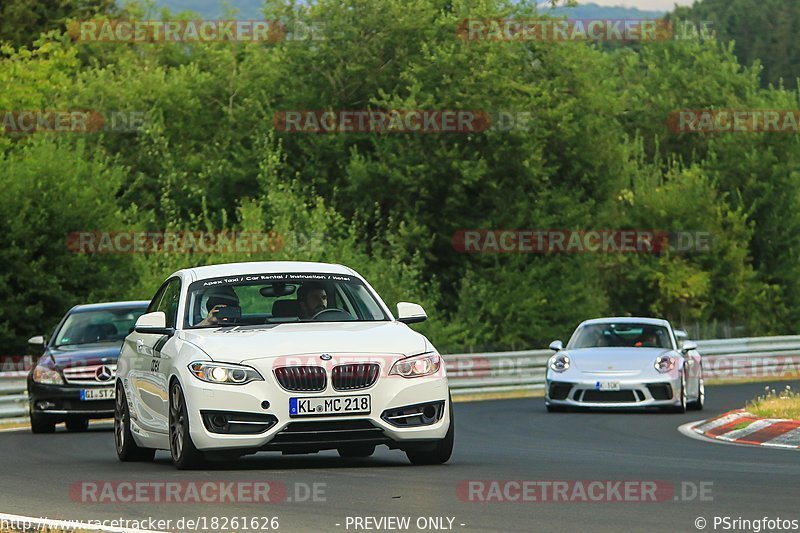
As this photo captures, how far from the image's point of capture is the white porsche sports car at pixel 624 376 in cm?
2173

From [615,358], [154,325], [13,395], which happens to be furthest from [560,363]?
[154,325]

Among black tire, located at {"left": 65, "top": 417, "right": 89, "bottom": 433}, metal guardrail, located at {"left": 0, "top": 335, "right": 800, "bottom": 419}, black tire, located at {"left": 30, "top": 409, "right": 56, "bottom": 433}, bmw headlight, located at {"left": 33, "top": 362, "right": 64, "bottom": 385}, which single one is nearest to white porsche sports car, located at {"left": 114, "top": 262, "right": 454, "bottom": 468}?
bmw headlight, located at {"left": 33, "top": 362, "right": 64, "bottom": 385}

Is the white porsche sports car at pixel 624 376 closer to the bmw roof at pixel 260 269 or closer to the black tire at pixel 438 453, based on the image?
the bmw roof at pixel 260 269

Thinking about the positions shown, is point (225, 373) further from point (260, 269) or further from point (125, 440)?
point (125, 440)

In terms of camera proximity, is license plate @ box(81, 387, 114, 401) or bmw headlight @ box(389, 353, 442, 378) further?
license plate @ box(81, 387, 114, 401)

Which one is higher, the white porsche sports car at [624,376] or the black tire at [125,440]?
the black tire at [125,440]

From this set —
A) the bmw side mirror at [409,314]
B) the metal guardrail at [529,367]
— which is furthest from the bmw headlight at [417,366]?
the metal guardrail at [529,367]

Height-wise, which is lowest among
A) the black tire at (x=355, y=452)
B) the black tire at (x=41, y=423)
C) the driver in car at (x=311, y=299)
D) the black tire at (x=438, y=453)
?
the black tire at (x=41, y=423)

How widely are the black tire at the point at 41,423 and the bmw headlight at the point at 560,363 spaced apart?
22.4 ft

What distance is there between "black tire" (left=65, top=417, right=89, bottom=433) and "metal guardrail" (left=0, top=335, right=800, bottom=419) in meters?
2.66

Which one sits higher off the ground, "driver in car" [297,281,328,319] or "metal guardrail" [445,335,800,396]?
"driver in car" [297,281,328,319]

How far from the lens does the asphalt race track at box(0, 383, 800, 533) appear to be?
888 centimetres

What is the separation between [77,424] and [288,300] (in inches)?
350

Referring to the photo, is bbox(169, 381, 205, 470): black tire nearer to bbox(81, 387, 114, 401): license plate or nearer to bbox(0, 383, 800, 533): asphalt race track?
bbox(0, 383, 800, 533): asphalt race track
